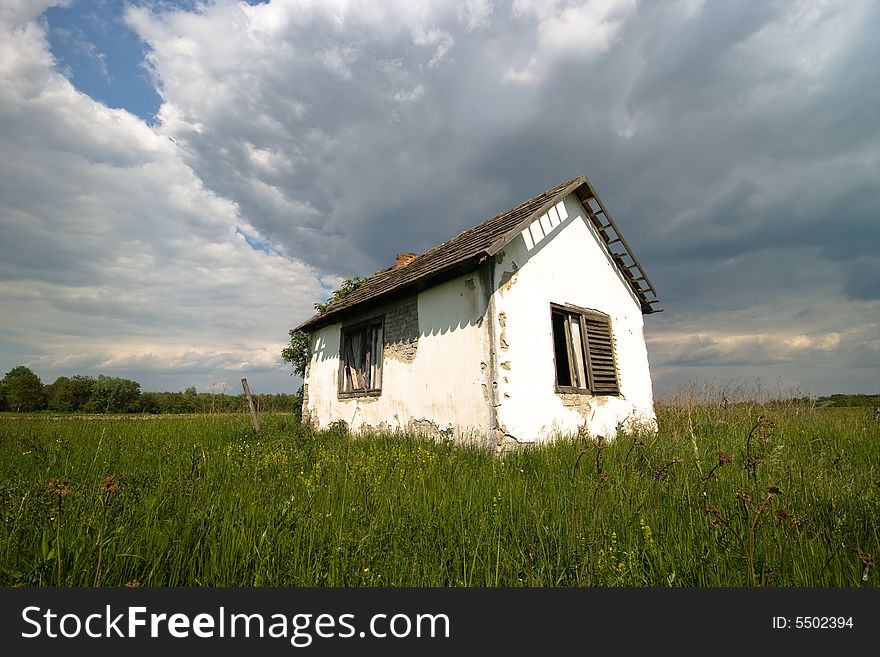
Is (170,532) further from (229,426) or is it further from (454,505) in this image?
(229,426)

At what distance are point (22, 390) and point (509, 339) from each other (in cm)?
6447

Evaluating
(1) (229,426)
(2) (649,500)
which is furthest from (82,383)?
(2) (649,500)

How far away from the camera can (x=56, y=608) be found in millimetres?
1992

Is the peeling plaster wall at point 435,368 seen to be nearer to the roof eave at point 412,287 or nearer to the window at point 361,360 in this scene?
the roof eave at point 412,287

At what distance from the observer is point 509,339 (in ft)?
24.6

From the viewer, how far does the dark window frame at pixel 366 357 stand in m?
10.1

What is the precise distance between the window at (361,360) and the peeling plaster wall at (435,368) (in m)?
0.30

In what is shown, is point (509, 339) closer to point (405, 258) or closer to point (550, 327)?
point (550, 327)

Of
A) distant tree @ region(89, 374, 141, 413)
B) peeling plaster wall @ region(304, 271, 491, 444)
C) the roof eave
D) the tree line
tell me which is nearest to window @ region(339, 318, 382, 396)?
peeling plaster wall @ region(304, 271, 491, 444)

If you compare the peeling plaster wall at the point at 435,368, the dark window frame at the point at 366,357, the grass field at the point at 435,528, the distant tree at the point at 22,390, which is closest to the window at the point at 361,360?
the dark window frame at the point at 366,357

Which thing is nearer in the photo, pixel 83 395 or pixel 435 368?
pixel 435 368

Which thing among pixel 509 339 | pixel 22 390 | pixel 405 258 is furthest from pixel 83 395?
pixel 509 339

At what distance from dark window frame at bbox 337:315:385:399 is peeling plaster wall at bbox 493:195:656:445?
141 inches

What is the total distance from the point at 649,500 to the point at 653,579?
1363 mm
